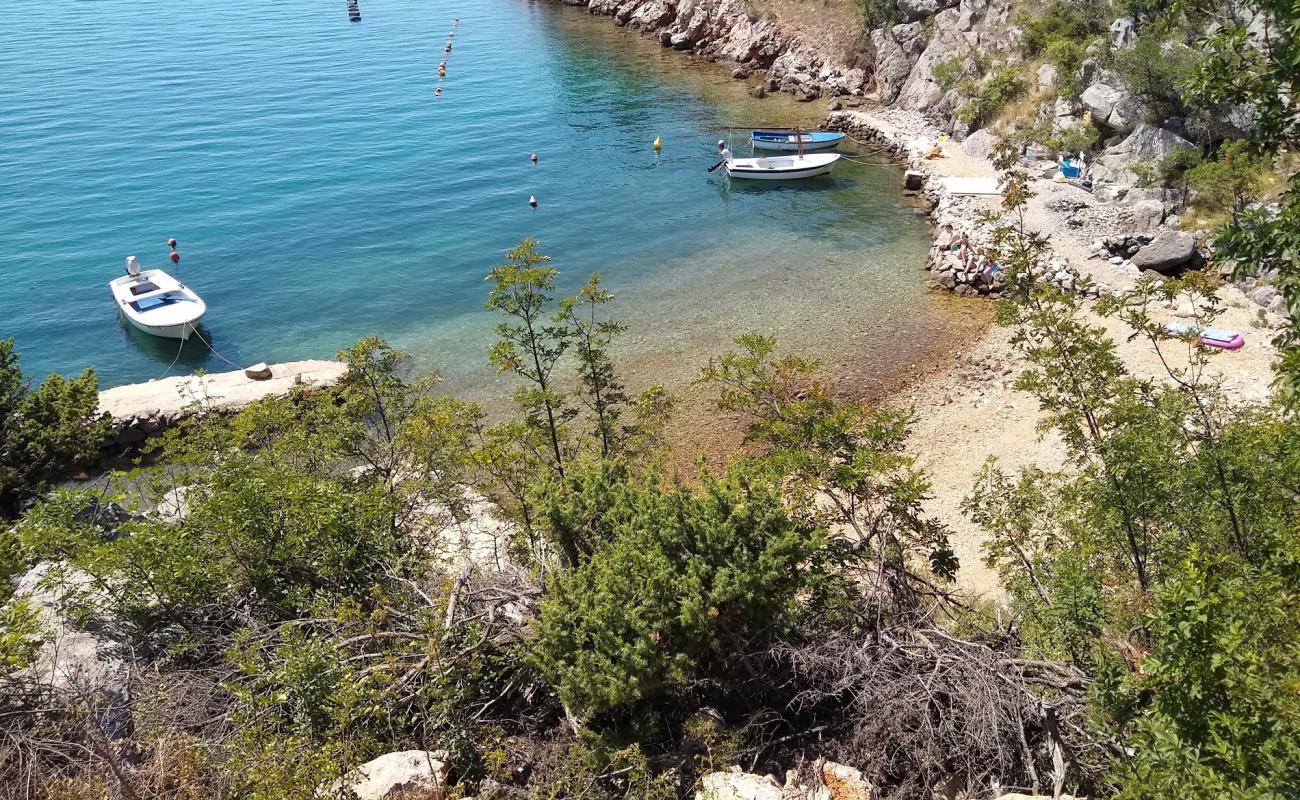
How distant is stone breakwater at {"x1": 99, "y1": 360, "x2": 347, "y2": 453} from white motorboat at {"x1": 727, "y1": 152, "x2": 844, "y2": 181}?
84.8 feet

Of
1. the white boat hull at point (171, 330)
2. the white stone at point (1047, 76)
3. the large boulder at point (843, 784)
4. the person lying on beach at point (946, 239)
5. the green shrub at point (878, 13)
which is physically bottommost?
the white boat hull at point (171, 330)

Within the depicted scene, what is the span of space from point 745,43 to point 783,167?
86.2 ft

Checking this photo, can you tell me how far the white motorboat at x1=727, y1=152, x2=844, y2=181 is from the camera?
45625mm

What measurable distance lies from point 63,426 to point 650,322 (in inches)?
783

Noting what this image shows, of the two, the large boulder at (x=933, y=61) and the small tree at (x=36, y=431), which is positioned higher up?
the large boulder at (x=933, y=61)

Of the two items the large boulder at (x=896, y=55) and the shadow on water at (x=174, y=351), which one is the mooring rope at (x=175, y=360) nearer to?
the shadow on water at (x=174, y=351)

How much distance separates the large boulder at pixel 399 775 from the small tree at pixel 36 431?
1539cm

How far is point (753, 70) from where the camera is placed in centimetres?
6500

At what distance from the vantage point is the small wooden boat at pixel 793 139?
4709cm

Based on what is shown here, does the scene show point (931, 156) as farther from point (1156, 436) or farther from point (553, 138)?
point (1156, 436)

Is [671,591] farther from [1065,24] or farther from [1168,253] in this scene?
[1065,24]

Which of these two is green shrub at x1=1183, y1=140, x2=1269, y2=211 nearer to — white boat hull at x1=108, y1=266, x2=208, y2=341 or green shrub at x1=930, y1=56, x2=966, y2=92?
green shrub at x1=930, y1=56, x2=966, y2=92

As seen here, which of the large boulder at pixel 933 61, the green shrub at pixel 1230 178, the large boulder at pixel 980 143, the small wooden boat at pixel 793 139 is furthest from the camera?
the large boulder at pixel 933 61

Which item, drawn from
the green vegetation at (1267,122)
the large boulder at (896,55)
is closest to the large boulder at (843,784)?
the green vegetation at (1267,122)
